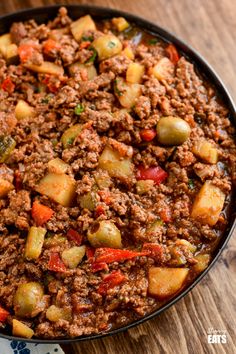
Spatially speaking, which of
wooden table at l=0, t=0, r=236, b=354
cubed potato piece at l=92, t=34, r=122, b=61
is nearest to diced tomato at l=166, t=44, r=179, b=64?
cubed potato piece at l=92, t=34, r=122, b=61

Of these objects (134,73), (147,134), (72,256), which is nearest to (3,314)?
(72,256)

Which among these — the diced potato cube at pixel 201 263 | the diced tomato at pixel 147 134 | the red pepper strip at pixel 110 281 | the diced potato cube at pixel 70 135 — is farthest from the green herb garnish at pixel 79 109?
the diced potato cube at pixel 201 263

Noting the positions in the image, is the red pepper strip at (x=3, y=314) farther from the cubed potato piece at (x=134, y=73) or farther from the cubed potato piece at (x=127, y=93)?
the cubed potato piece at (x=134, y=73)

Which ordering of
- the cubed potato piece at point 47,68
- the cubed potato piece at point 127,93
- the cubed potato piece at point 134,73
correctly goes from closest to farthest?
the cubed potato piece at point 127,93 → the cubed potato piece at point 134,73 → the cubed potato piece at point 47,68

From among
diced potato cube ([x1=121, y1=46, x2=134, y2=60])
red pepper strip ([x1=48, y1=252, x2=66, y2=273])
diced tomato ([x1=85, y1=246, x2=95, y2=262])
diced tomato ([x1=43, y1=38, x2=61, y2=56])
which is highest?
diced potato cube ([x1=121, y1=46, x2=134, y2=60])

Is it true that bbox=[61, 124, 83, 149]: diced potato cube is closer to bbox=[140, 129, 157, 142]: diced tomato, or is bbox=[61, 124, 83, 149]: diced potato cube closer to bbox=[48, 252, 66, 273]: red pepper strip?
bbox=[140, 129, 157, 142]: diced tomato

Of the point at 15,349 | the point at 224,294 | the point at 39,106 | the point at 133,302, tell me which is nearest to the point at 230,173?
the point at 224,294
